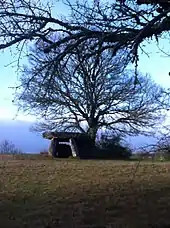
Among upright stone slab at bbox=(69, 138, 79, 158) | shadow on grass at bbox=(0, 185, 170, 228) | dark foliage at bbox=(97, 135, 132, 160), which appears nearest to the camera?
shadow on grass at bbox=(0, 185, 170, 228)

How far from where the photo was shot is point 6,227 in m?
9.19

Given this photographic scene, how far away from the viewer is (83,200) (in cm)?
1116

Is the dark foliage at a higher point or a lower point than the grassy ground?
higher

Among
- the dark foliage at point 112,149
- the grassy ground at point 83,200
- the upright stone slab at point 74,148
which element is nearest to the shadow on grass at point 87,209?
the grassy ground at point 83,200

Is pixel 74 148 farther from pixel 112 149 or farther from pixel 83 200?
pixel 83 200

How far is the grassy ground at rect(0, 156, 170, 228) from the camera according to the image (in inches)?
378

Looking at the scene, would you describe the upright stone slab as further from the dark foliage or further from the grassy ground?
the grassy ground

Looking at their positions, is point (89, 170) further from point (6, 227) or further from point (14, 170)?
point (6, 227)

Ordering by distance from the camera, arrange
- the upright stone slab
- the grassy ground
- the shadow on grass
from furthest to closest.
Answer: the upright stone slab < the grassy ground < the shadow on grass

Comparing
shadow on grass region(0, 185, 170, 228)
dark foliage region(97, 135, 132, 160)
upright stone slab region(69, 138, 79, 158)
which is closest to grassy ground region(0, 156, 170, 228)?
shadow on grass region(0, 185, 170, 228)

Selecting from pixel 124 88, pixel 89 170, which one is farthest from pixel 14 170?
pixel 124 88

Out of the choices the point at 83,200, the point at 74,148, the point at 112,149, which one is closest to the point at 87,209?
the point at 83,200

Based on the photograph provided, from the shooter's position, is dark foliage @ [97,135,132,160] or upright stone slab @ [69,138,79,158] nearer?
upright stone slab @ [69,138,79,158]

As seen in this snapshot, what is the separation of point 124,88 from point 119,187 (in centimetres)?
2072
